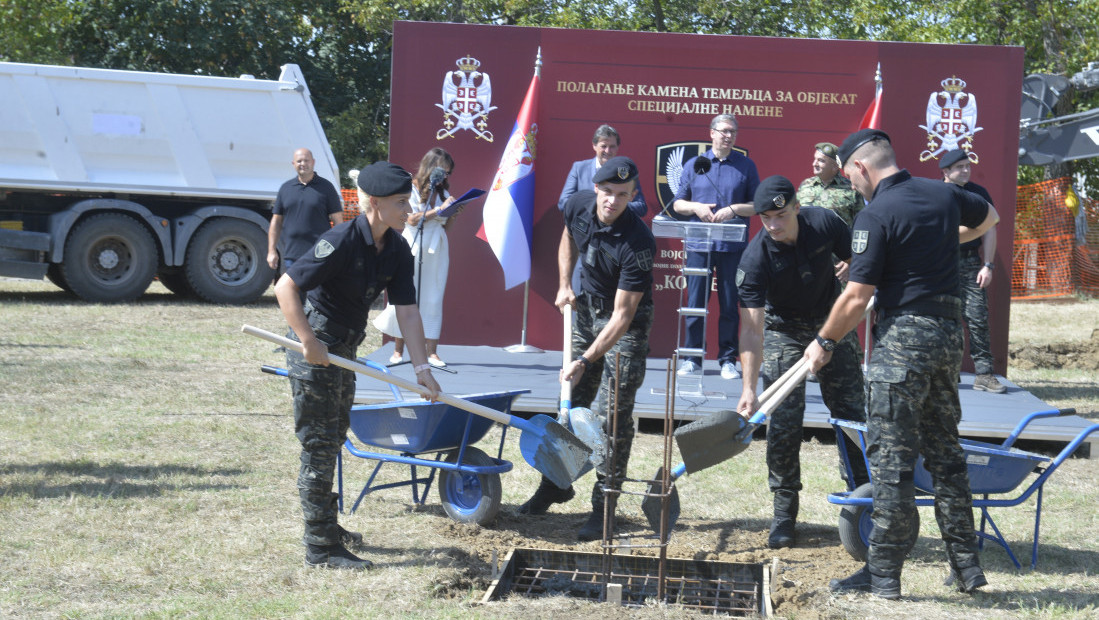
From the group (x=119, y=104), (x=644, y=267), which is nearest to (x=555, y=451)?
(x=644, y=267)

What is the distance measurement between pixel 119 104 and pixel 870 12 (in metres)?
13.3

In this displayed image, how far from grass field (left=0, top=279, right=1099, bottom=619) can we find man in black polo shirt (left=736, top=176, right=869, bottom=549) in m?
0.41

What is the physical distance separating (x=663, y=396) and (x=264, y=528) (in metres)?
3.47

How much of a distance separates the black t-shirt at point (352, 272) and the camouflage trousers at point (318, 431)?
144 mm

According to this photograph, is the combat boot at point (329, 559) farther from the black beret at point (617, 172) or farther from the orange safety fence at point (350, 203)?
the orange safety fence at point (350, 203)

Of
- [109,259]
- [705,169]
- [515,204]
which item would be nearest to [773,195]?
[705,169]

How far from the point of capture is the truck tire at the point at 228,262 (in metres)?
14.7

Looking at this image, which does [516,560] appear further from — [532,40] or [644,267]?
[532,40]

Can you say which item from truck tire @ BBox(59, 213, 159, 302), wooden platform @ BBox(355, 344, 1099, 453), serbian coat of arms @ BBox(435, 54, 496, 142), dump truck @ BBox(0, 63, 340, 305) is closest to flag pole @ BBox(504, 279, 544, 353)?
wooden platform @ BBox(355, 344, 1099, 453)

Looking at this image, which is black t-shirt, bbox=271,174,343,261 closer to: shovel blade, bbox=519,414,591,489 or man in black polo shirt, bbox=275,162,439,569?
man in black polo shirt, bbox=275,162,439,569

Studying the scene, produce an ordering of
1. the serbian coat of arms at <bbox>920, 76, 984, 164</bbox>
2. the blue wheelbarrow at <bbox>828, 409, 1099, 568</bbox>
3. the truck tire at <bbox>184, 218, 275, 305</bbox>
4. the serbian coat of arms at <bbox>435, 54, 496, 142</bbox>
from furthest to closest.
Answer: the truck tire at <bbox>184, 218, 275, 305</bbox> → the serbian coat of arms at <bbox>435, 54, 496, 142</bbox> → the serbian coat of arms at <bbox>920, 76, 984, 164</bbox> → the blue wheelbarrow at <bbox>828, 409, 1099, 568</bbox>

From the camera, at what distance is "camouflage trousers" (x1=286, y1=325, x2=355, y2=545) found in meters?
4.78

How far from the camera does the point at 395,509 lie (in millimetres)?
5914

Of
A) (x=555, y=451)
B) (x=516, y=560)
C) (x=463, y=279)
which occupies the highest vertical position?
(x=463, y=279)
